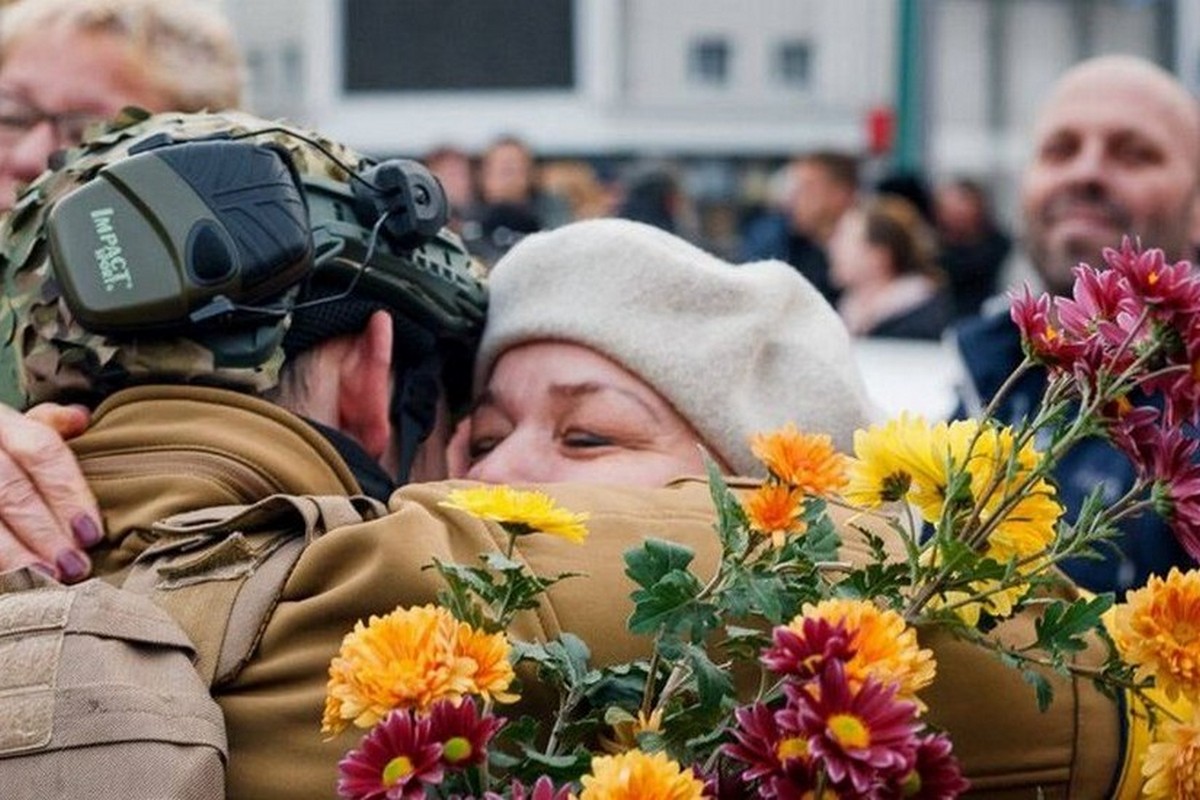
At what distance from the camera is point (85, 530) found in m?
2.13

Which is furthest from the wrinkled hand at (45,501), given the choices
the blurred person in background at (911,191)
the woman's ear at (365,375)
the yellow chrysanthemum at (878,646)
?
the blurred person in background at (911,191)

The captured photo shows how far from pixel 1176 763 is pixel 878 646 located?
0.34 meters

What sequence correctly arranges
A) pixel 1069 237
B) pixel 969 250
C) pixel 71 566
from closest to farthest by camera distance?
1. pixel 71 566
2. pixel 1069 237
3. pixel 969 250

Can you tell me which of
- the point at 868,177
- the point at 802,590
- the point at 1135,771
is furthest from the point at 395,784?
the point at 868,177

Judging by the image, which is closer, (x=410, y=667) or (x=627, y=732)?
Answer: (x=410, y=667)

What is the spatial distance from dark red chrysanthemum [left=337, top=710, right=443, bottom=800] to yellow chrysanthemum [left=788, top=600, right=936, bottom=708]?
0.27 m

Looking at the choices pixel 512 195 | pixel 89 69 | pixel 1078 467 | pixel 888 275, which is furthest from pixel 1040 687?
pixel 512 195

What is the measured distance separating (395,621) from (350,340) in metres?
0.78

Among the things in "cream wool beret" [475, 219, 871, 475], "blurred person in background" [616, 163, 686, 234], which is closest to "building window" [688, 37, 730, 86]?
"blurred person in background" [616, 163, 686, 234]

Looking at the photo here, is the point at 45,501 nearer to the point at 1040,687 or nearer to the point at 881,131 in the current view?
the point at 1040,687

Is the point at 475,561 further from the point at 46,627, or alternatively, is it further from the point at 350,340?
the point at 350,340

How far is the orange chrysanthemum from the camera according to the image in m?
1.69

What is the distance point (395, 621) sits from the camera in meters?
1.71

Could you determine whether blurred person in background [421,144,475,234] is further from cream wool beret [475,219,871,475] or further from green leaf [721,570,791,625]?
green leaf [721,570,791,625]
